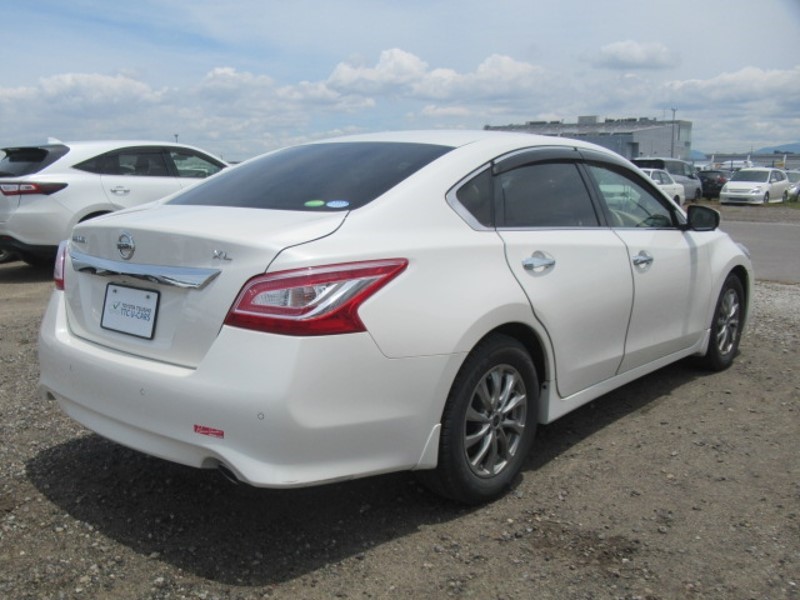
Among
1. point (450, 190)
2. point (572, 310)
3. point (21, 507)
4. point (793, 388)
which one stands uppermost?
point (450, 190)

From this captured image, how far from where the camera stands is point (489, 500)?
342 cm

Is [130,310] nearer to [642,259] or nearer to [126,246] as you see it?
[126,246]

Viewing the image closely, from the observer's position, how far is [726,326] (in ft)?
18.0

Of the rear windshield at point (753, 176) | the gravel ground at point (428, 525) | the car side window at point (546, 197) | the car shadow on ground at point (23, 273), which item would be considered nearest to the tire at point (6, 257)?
the car shadow on ground at point (23, 273)

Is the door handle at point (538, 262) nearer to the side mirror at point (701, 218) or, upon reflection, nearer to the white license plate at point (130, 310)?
the white license plate at point (130, 310)

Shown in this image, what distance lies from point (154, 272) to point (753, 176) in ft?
109

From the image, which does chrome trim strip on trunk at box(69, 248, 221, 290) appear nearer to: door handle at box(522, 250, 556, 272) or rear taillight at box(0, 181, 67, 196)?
door handle at box(522, 250, 556, 272)

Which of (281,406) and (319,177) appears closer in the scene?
(281,406)

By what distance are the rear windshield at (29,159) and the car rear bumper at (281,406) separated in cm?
740

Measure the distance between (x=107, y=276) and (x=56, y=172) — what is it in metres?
7.10

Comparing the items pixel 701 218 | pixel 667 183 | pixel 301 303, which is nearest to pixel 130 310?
pixel 301 303

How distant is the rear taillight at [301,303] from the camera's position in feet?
8.87

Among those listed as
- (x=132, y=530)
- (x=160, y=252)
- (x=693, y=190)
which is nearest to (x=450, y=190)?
(x=160, y=252)

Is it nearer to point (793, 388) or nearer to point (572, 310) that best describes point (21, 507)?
point (572, 310)
